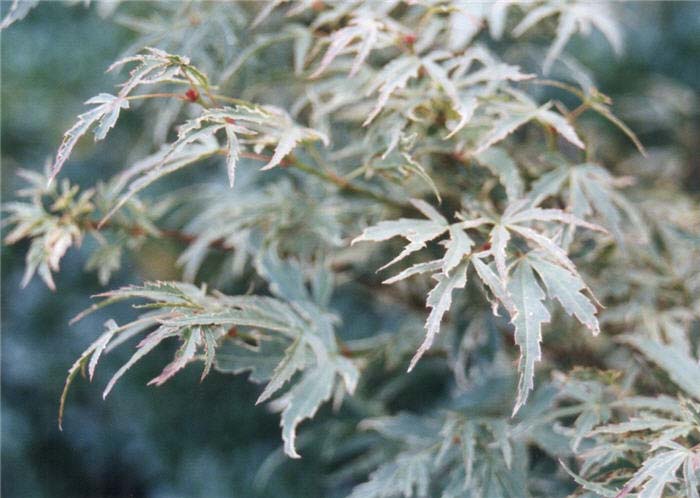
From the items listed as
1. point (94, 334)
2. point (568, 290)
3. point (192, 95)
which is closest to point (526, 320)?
point (568, 290)

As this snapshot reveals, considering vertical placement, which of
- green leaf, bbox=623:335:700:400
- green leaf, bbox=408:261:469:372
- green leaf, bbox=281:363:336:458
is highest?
green leaf, bbox=408:261:469:372

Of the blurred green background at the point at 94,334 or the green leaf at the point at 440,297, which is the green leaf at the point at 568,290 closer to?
the green leaf at the point at 440,297

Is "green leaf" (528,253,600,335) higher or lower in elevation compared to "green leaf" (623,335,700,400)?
higher

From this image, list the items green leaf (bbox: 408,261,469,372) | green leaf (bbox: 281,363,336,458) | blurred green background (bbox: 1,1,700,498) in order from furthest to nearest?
blurred green background (bbox: 1,1,700,498)
green leaf (bbox: 281,363,336,458)
green leaf (bbox: 408,261,469,372)

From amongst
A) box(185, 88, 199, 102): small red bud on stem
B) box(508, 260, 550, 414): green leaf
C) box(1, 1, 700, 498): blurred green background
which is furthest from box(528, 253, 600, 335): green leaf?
box(1, 1, 700, 498): blurred green background

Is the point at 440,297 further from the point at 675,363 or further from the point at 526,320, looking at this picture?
the point at 675,363

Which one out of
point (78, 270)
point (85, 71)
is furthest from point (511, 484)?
point (85, 71)

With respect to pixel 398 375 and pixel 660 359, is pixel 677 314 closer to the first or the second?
pixel 660 359

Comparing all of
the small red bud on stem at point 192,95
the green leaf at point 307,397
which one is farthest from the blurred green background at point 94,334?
the small red bud on stem at point 192,95

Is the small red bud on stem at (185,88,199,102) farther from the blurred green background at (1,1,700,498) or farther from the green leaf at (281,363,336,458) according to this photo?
the blurred green background at (1,1,700,498)
